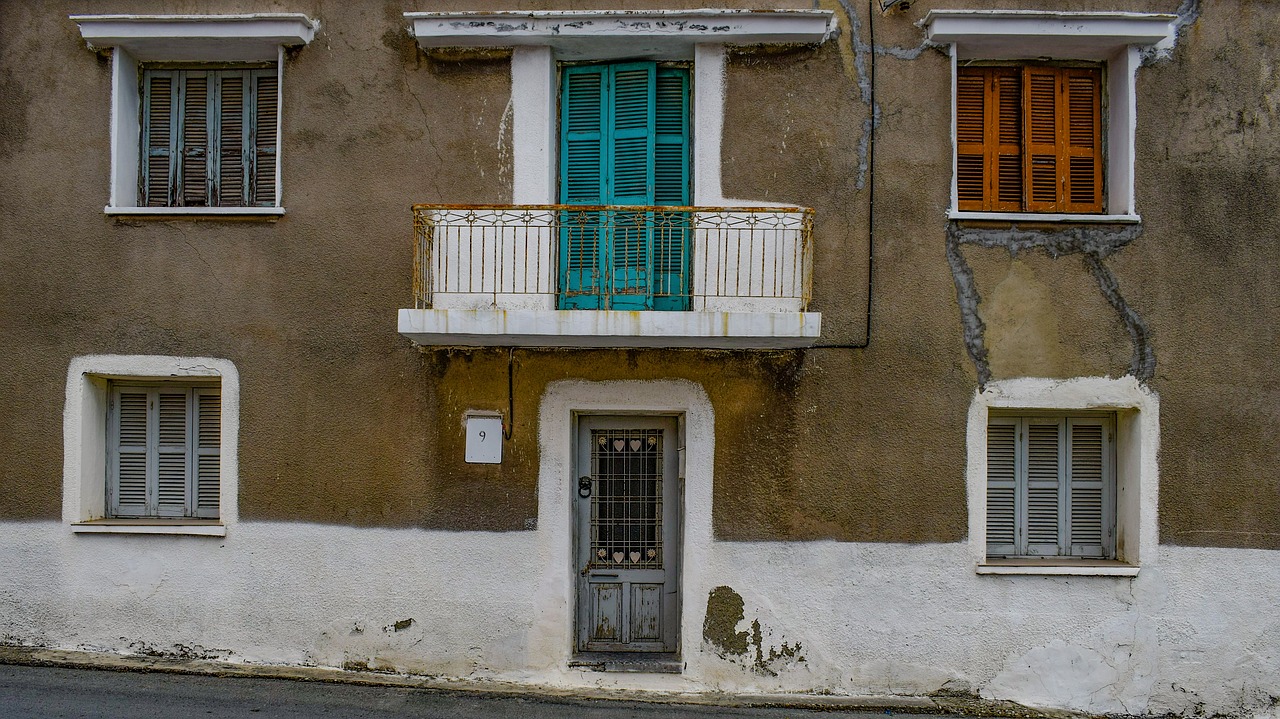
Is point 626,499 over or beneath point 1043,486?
beneath

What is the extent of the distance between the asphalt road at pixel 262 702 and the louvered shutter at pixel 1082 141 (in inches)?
186

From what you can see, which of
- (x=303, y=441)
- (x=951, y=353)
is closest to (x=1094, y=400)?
(x=951, y=353)

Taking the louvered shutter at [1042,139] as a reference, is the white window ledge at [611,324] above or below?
below

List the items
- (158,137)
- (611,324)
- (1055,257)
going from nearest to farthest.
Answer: (611,324) → (1055,257) → (158,137)

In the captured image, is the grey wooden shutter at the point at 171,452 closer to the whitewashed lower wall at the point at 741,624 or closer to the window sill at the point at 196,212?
the whitewashed lower wall at the point at 741,624

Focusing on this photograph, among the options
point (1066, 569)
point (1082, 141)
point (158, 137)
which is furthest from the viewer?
point (158, 137)

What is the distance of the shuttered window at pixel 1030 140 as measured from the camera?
7.51 metres

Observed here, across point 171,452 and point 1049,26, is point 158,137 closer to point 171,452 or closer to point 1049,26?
point 171,452

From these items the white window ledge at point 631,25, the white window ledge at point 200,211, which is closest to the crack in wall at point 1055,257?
the white window ledge at point 631,25

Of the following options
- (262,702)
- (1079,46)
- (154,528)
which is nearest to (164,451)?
(154,528)

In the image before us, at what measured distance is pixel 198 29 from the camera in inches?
287

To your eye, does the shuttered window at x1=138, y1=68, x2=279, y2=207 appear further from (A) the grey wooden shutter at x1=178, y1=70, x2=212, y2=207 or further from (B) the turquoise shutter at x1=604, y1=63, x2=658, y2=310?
(B) the turquoise shutter at x1=604, y1=63, x2=658, y2=310

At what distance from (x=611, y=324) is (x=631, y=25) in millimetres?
2536

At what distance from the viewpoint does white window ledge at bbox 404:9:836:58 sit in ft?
23.3
